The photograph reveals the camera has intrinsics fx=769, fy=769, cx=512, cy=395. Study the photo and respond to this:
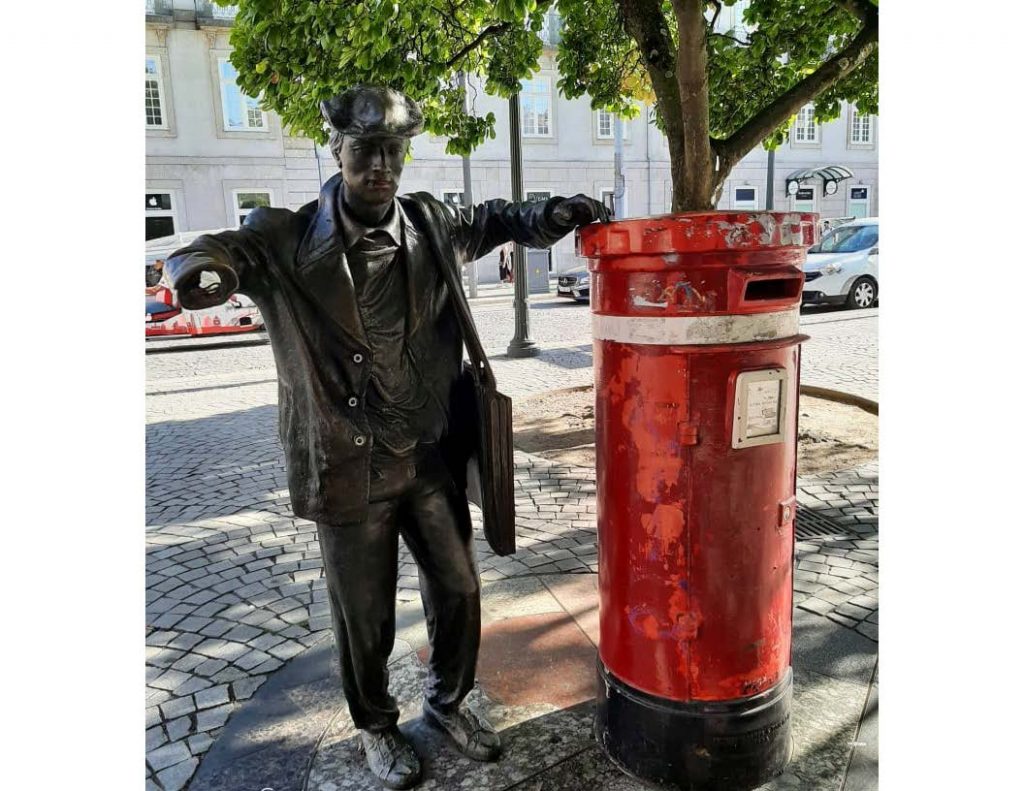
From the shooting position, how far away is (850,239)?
1554cm

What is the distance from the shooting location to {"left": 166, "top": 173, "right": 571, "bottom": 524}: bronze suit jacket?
84.3 inches

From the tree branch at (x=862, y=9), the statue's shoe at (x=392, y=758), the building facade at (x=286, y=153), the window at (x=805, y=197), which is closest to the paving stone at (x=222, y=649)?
the statue's shoe at (x=392, y=758)

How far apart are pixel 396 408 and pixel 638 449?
2.42 feet

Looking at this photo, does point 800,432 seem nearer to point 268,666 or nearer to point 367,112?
point 268,666

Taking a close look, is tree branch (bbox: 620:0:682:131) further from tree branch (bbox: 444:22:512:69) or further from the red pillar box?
the red pillar box

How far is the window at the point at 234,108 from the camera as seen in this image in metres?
23.9

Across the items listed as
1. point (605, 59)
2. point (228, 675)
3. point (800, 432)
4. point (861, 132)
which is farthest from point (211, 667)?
point (861, 132)

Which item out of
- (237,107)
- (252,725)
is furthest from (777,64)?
(237,107)

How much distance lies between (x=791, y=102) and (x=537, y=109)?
23627 millimetres

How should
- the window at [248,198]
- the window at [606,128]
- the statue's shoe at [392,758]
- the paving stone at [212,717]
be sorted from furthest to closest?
the window at [606,128]
the window at [248,198]
the paving stone at [212,717]
the statue's shoe at [392,758]

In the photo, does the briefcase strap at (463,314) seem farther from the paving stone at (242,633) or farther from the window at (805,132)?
the window at (805,132)

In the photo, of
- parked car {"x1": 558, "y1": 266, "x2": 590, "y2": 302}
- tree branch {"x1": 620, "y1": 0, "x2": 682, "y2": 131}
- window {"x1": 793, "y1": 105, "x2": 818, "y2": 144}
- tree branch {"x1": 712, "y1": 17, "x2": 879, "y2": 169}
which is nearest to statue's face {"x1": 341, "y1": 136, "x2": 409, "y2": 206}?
tree branch {"x1": 620, "y1": 0, "x2": 682, "y2": 131}

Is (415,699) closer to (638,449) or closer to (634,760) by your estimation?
(634,760)

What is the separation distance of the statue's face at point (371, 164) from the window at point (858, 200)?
104 ft
